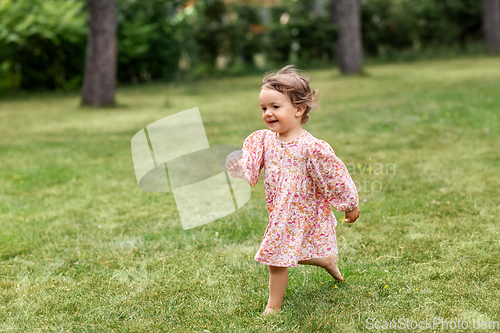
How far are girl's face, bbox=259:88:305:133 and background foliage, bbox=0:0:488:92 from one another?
15.4m

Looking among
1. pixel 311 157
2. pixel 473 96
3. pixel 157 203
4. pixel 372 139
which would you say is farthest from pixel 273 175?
pixel 473 96

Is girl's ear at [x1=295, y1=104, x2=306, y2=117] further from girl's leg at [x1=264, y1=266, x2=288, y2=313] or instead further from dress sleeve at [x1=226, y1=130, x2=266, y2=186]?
girl's leg at [x1=264, y1=266, x2=288, y2=313]

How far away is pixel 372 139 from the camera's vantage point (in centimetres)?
744

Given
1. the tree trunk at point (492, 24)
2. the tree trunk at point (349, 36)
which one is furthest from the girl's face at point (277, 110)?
the tree trunk at point (492, 24)

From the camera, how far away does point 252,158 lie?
2863 millimetres

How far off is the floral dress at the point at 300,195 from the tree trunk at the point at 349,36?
1461 centimetres

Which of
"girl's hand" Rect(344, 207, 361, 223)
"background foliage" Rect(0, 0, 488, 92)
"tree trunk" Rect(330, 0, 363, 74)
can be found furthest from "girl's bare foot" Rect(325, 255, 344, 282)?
"background foliage" Rect(0, 0, 488, 92)

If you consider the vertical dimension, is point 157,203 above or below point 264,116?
below

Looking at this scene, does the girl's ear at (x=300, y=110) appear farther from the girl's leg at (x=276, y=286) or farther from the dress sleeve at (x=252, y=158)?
the girl's leg at (x=276, y=286)

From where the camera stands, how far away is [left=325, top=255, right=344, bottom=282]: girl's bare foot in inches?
120

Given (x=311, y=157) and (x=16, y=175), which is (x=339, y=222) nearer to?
(x=311, y=157)

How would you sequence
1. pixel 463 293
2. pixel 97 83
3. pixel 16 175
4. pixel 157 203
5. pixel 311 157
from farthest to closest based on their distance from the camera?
pixel 97 83 → pixel 16 175 → pixel 157 203 → pixel 463 293 → pixel 311 157

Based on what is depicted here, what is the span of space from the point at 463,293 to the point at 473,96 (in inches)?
340

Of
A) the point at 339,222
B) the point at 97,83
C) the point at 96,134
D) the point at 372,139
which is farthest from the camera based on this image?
the point at 97,83
